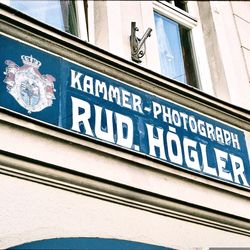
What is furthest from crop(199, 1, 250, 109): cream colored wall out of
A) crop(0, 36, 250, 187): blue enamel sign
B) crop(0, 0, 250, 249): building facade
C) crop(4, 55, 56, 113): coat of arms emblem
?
crop(4, 55, 56, 113): coat of arms emblem

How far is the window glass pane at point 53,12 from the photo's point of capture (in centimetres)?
503

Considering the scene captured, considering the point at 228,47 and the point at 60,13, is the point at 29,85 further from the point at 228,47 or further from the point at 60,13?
the point at 228,47

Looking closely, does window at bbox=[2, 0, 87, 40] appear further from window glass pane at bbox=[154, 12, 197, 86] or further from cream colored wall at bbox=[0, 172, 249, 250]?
cream colored wall at bbox=[0, 172, 249, 250]

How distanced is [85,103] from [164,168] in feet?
2.93

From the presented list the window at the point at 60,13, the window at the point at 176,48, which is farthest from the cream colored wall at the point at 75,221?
the window at the point at 176,48

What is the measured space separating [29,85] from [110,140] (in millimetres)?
797

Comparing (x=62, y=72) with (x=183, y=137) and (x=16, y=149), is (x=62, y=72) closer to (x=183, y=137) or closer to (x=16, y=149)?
(x=16, y=149)

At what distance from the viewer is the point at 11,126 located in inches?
145

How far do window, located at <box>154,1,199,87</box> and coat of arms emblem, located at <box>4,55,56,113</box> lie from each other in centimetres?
202

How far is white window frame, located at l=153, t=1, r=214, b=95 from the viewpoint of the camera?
6.19 meters

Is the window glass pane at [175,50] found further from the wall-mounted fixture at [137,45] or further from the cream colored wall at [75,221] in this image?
the cream colored wall at [75,221]

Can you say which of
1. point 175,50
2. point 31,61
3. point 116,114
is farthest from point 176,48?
point 31,61

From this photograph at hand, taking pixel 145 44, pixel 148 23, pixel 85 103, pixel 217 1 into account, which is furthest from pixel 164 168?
pixel 217 1

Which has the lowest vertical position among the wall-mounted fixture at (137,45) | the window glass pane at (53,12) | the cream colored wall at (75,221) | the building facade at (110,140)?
the cream colored wall at (75,221)
